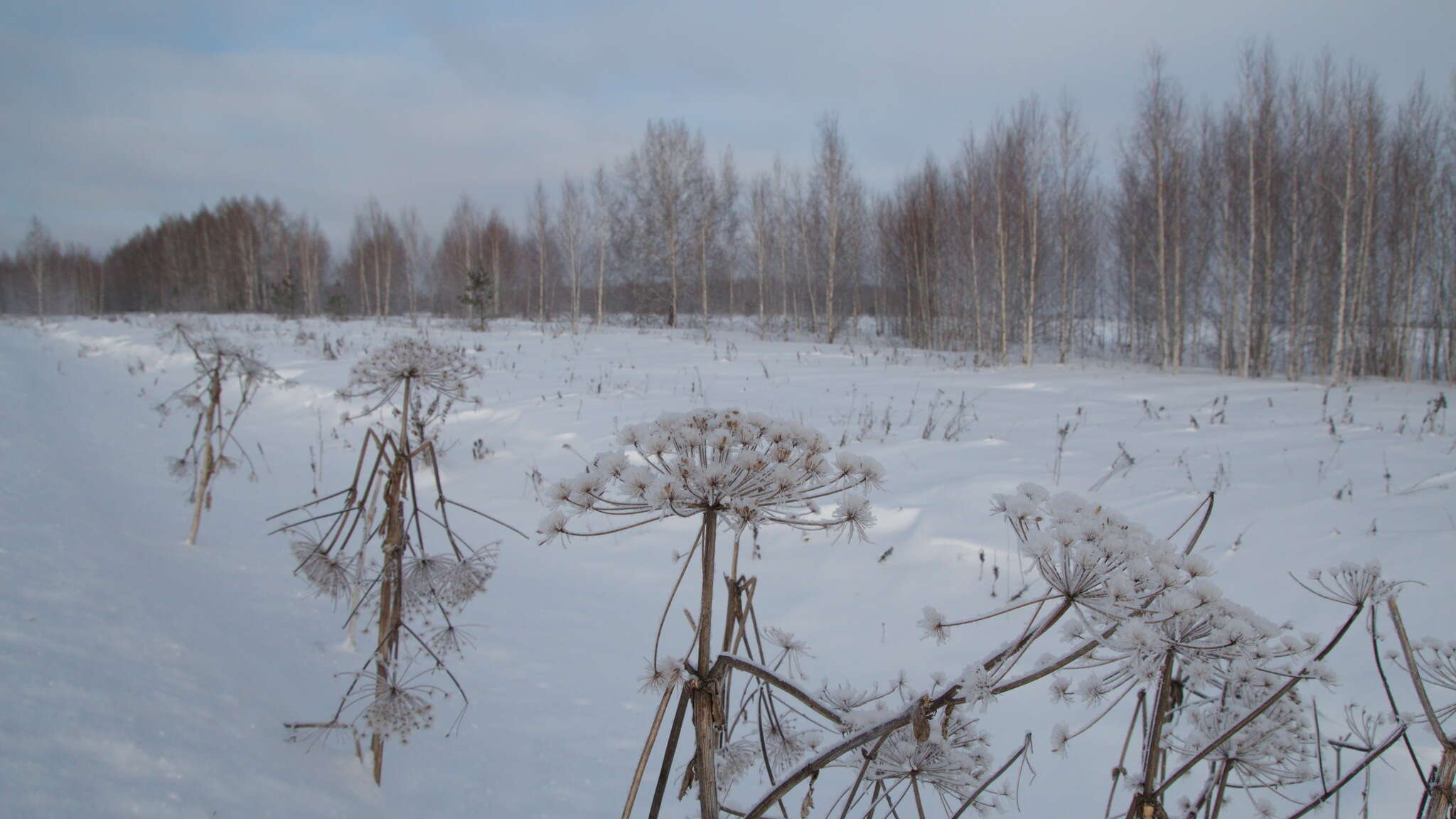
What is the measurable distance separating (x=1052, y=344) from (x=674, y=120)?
2025cm

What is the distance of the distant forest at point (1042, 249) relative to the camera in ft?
59.2

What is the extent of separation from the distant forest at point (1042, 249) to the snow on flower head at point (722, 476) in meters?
18.6

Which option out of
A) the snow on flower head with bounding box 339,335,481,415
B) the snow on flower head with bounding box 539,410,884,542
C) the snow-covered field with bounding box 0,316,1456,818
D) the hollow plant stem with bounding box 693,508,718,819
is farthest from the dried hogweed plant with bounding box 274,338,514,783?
the hollow plant stem with bounding box 693,508,718,819

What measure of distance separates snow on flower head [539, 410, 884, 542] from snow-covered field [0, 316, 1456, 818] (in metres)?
0.95

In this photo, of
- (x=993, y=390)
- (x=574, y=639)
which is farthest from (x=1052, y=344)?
(x=574, y=639)

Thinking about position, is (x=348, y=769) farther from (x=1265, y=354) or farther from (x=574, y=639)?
(x=1265, y=354)

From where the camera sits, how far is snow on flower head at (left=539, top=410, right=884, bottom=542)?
1.06 meters

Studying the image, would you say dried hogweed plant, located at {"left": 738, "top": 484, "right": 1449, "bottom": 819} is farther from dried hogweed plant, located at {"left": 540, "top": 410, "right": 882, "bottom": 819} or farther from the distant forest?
the distant forest

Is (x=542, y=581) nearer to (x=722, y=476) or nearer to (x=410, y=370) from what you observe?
(x=410, y=370)

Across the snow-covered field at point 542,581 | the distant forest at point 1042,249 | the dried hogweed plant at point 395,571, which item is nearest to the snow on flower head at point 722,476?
the dried hogweed plant at point 395,571

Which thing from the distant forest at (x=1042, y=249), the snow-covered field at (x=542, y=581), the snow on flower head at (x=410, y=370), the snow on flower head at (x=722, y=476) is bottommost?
the snow-covered field at (x=542, y=581)

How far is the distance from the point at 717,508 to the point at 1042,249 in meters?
24.9

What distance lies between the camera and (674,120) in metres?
29.7

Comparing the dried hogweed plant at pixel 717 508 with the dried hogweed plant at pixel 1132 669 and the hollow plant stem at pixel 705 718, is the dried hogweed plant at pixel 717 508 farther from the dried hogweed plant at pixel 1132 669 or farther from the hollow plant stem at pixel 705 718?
the dried hogweed plant at pixel 1132 669
